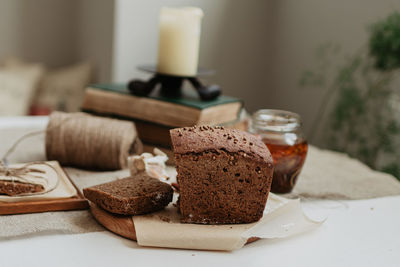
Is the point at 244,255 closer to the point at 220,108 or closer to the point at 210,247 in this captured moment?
the point at 210,247

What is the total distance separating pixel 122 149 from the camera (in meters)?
1.08

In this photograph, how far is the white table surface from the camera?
69 cm

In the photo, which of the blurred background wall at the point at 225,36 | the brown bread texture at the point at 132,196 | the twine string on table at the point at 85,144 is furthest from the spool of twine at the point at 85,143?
the blurred background wall at the point at 225,36

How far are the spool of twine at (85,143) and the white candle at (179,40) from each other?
0.24 metres

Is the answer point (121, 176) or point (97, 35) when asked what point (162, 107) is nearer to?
point (121, 176)

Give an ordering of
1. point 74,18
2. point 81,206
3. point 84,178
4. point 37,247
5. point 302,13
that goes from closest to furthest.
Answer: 1. point 37,247
2. point 81,206
3. point 84,178
4. point 302,13
5. point 74,18

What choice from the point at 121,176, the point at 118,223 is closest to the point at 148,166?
the point at 121,176

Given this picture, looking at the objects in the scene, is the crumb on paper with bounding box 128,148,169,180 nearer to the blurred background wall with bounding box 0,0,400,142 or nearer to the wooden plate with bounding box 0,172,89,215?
the wooden plate with bounding box 0,172,89,215

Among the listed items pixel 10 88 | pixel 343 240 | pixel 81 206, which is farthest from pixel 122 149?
pixel 10 88

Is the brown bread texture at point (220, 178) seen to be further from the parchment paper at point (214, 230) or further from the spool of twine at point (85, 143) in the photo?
the spool of twine at point (85, 143)

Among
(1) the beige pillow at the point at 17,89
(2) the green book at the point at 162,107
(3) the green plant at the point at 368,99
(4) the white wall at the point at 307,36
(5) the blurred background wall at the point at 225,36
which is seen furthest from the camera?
(1) the beige pillow at the point at 17,89

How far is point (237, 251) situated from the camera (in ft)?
2.44

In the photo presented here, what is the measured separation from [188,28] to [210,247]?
645 mm

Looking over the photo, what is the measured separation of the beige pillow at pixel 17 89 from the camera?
216cm
